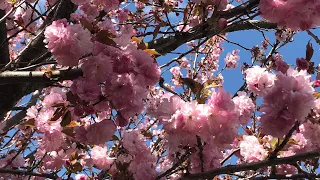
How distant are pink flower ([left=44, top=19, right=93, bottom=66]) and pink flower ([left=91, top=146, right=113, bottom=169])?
1.11m

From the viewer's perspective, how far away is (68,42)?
57.0 inches

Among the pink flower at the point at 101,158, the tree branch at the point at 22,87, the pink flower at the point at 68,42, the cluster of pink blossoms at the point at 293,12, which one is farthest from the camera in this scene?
the tree branch at the point at 22,87

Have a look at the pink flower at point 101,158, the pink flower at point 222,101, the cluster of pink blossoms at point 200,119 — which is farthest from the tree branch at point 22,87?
the pink flower at point 222,101

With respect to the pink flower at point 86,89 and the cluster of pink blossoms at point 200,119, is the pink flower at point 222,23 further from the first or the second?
the pink flower at point 86,89

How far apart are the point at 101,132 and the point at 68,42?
1.66ft

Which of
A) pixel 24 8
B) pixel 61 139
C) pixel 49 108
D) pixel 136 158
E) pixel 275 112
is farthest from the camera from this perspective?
pixel 24 8

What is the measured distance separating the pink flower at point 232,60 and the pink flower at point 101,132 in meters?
5.73

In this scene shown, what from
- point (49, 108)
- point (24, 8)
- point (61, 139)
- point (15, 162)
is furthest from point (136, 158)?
point (24, 8)

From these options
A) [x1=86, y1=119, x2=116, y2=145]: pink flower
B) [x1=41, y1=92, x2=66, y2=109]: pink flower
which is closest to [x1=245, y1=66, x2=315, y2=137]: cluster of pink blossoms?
[x1=86, y1=119, x2=116, y2=145]: pink flower

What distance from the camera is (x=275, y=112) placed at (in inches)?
54.8

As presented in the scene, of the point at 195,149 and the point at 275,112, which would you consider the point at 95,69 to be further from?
the point at 275,112

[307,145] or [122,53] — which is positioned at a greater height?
[122,53]

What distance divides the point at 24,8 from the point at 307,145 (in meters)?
2.84

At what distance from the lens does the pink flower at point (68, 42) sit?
1.45m
